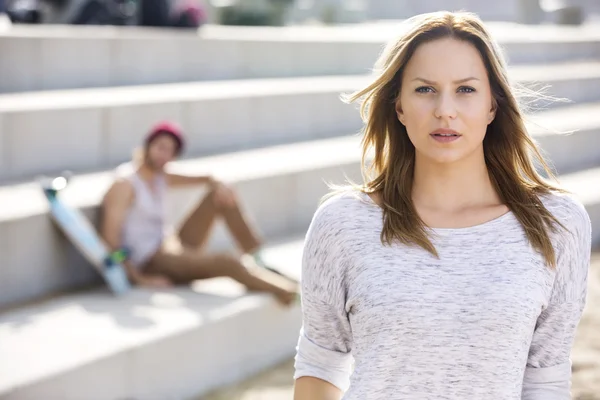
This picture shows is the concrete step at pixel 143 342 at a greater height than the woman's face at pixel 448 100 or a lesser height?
lesser

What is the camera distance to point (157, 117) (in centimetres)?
716

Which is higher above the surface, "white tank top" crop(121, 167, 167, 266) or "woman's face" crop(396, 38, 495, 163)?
"woman's face" crop(396, 38, 495, 163)

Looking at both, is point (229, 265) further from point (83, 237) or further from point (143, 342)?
point (143, 342)

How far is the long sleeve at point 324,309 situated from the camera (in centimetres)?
178

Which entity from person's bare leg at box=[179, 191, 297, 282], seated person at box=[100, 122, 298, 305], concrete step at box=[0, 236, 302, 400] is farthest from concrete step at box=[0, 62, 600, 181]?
concrete step at box=[0, 236, 302, 400]

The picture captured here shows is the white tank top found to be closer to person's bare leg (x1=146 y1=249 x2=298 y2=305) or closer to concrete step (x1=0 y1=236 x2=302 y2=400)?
person's bare leg (x1=146 y1=249 x2=298 y2=305)

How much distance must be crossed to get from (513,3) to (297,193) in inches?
684

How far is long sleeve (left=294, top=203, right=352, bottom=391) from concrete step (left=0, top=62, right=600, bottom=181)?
176 inches

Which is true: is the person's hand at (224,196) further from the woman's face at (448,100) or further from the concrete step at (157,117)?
the woman's face at (448,100)

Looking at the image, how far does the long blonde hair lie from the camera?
1.75 m

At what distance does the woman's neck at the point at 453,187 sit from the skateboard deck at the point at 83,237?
11.8 ft

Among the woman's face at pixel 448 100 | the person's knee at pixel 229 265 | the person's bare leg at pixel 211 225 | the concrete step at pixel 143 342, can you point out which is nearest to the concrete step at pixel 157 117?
the person's bare leg at pixel 211 225

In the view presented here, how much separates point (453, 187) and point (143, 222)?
3.87m

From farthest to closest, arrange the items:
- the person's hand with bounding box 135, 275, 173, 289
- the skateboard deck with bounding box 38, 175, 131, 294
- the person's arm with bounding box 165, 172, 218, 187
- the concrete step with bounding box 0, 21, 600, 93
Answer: the concrete step with bounding box 0, 21, 600, 93 → the person's arm with bounding box 165, 172, 218, 187 → the person's hand with bounding box 135, 275, 173, 289 → the skateboard deck with bounding box 38, 175, 131, 294
